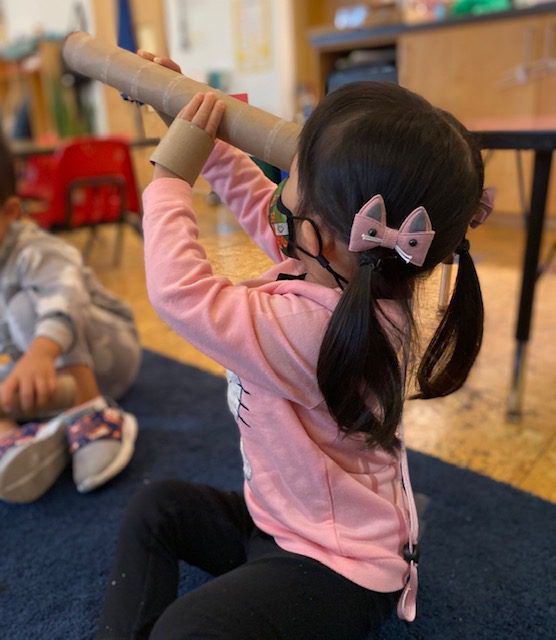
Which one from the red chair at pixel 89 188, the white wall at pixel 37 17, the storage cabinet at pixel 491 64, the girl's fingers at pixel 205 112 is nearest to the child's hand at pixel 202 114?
the girl's fingers at pixel 205 112

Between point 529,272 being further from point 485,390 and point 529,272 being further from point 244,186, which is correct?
point 244,186

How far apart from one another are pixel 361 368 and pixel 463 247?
13 centimetres

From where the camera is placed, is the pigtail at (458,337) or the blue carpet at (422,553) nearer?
the pigtail at (458,337)

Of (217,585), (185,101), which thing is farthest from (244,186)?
(217,585)

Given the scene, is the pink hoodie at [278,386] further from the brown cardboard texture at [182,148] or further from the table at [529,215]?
the table at [529,215]

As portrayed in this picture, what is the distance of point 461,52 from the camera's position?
2523 mm

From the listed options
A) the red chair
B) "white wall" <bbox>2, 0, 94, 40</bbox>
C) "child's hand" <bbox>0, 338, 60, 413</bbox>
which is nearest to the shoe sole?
"child's hand" <bbox>0, 338, 60, 413</bbox>

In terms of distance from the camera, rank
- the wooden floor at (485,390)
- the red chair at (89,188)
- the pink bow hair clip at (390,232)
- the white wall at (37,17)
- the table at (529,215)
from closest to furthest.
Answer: the pink bow hair clip at (390,232), the wooden floor at (485,390), the table at (529,215), the red chair at (89,188), the white wall at (37,17)

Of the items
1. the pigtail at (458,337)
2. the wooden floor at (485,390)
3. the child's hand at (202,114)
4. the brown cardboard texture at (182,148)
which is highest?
the child's hand at (202,114)

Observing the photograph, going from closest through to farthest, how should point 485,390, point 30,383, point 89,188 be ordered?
1. point 30,383
2. point 485,390
3. point 89,188

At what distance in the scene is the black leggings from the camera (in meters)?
0.49

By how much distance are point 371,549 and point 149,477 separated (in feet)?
1.51

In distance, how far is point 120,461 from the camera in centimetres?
90

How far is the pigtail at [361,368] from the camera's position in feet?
1.42
